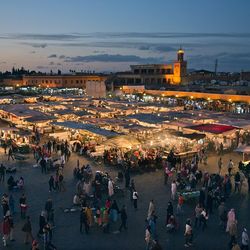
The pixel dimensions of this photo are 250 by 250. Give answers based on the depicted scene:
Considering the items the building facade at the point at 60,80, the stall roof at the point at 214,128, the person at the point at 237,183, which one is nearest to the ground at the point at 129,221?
the person at the point at 237,183

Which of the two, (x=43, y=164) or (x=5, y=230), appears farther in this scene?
(x=43, y=164)

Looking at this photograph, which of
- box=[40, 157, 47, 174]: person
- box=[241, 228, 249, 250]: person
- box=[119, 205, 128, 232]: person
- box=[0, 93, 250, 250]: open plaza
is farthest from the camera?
box=[40, 157, 47, 174]: person

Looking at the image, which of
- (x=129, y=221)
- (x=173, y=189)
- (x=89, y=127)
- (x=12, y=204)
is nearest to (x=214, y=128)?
(x=89, y=127)

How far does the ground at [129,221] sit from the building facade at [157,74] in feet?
164

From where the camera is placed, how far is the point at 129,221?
8.85 m

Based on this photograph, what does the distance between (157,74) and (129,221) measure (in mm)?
56513

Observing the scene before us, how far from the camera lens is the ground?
772 cm

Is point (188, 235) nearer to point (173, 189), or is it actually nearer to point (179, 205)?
point (179, 205)

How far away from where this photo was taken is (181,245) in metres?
7.64

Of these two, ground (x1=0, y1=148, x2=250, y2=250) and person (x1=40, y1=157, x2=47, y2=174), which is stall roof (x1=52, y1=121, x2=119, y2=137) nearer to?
person (x1=40, y1=157, x2=47, y2=174)

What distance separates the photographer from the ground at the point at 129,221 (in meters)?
7.72

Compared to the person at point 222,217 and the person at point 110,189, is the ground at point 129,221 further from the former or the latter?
the person at point 110,189

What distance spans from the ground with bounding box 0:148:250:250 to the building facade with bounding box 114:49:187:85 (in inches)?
1966

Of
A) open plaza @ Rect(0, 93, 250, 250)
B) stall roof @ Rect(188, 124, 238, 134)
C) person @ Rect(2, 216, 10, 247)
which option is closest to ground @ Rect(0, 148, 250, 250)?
open plaza @ Rect(0, 93, 250, 250)
